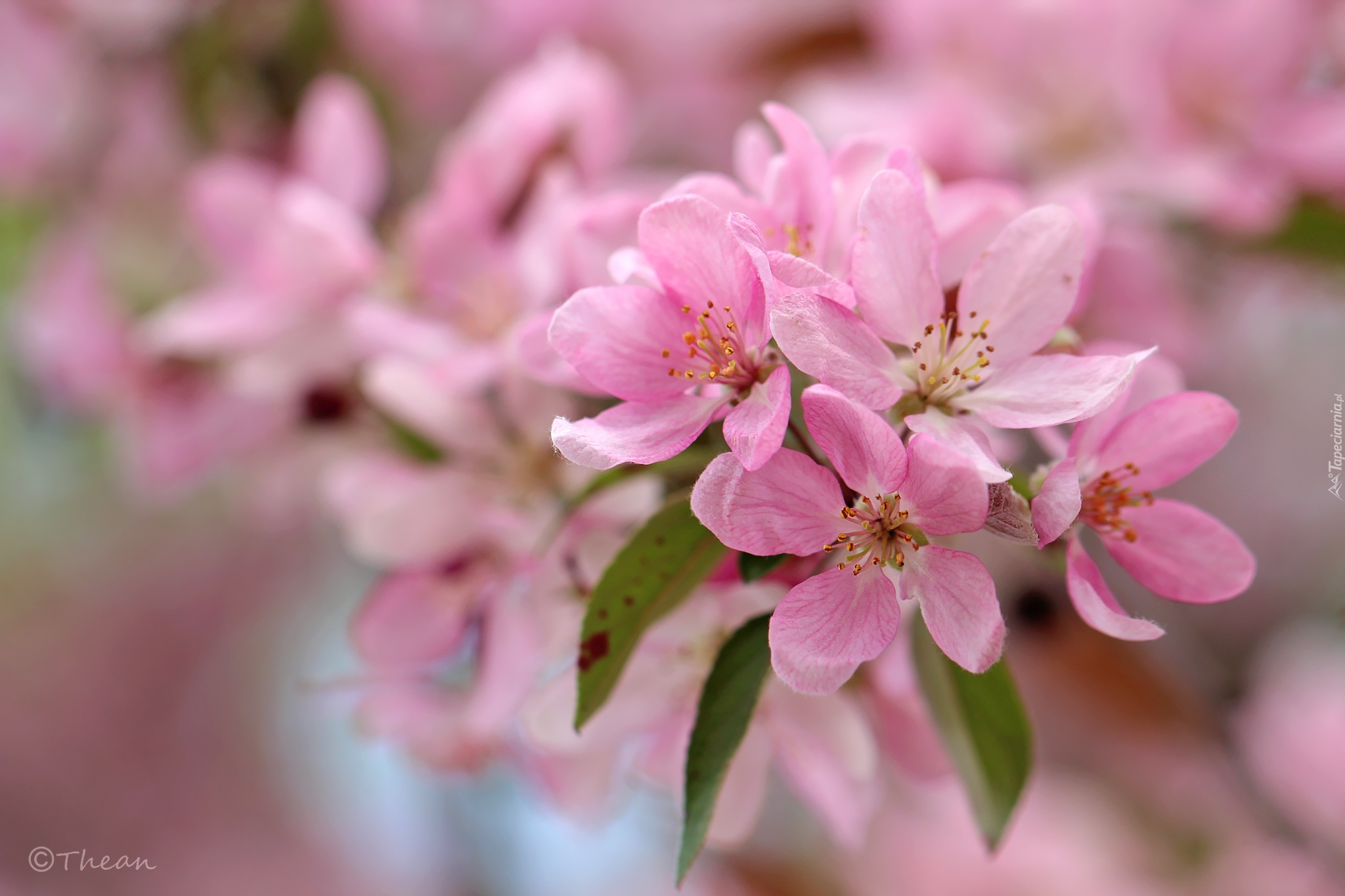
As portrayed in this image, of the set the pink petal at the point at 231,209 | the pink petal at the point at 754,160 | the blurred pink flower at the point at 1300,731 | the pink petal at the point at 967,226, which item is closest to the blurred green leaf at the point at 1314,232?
the blurred pink flower at the point at 1300,731

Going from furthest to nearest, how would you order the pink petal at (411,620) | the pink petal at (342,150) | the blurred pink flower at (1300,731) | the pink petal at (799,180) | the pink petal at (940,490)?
1. the blurred pink flower at (1300,731)
2. the pink petal at (342,150)
3. the pink petal at (411,620)
4. the pink petal at (799,180)
5. the pink petal at (940,490)

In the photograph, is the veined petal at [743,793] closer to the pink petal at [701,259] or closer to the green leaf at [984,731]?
the green leaf at [984,731]

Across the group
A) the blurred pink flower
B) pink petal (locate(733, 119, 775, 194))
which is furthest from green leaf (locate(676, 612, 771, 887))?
the blurred pink flower

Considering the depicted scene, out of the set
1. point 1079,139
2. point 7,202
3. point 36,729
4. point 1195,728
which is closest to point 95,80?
point 7,202

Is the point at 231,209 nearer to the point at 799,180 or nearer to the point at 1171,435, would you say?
the point at 799,180

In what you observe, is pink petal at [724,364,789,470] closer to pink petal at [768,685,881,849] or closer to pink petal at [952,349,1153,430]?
pink petal at [952,349,1153,430]
